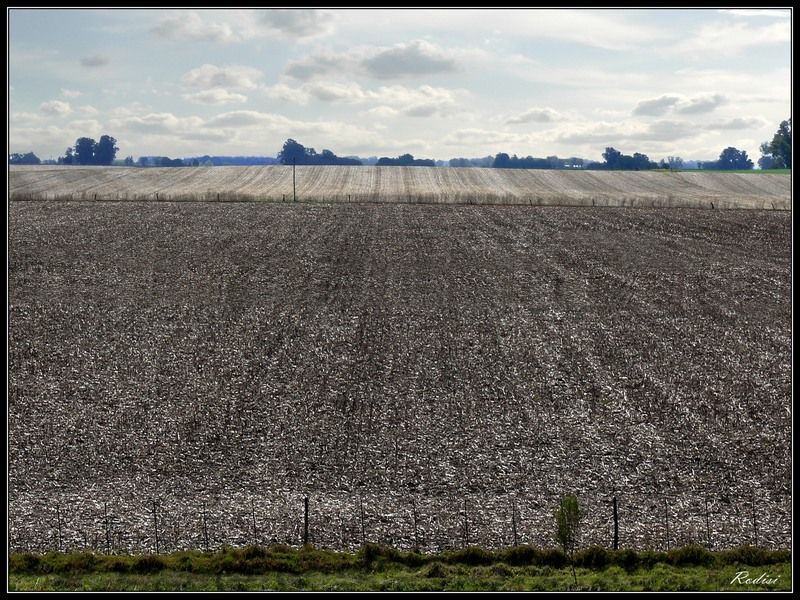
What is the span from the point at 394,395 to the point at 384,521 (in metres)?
9.06

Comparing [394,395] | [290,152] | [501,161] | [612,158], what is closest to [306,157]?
[290,152]

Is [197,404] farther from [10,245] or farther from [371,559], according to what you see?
[10,245]

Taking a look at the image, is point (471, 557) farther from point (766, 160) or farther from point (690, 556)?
point (766, 160)

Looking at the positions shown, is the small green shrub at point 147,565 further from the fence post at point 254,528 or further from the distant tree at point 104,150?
the distant tree at point 104,150

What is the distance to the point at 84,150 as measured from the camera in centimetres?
17600

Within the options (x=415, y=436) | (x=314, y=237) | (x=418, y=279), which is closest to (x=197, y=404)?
(x=415, y=436)

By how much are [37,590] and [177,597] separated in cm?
278

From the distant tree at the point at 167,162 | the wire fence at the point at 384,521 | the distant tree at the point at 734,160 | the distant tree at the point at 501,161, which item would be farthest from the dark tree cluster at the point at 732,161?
the wire fence at the point at 384,521

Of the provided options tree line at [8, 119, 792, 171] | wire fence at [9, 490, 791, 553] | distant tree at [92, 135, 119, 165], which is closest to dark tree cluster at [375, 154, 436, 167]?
tree line at [8, 119, 792, 171]

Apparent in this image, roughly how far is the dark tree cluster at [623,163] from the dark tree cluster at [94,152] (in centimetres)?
9551

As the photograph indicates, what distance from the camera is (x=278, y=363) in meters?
32.7

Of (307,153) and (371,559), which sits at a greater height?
(307,153)

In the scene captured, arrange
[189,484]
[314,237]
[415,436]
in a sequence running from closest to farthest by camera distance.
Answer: [189,484], [415,436], [314,237]

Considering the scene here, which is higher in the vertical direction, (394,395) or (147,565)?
(394,395)
